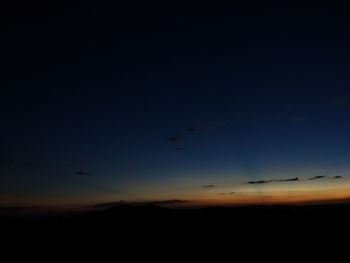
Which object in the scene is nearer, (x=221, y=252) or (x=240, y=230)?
(x=221, y=252)

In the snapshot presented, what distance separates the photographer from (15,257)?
5316 cm

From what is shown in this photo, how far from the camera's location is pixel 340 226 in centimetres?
8256

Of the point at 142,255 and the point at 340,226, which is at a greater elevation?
the point at 340,226

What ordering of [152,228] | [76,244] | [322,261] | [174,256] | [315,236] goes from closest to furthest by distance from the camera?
[322,261], [174,256], [76,244], [315,236], [152,228]

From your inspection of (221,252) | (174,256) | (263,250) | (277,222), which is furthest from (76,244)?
(277,222)

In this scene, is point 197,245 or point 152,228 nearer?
point 197,245

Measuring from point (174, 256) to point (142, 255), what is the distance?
4941mm

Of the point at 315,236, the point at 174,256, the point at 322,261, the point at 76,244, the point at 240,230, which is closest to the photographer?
the point at 322,261

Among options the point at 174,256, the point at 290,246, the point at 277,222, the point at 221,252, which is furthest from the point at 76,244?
the point at 277,222

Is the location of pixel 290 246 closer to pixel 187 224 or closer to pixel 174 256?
pixel 174 256

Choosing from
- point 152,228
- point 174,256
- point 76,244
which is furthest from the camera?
point 152,228

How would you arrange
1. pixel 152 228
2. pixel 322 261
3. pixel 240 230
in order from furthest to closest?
pixel 152 228
pixel 240 230
pixel 322 261

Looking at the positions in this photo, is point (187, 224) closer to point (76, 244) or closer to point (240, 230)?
point (240, 230)

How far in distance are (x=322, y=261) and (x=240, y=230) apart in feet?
94.8
